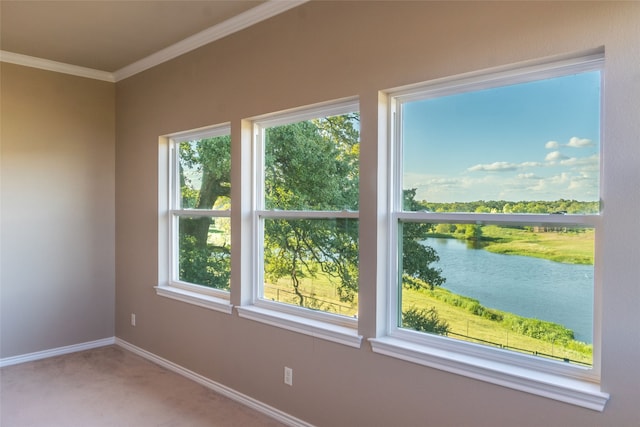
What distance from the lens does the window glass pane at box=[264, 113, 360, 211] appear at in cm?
251

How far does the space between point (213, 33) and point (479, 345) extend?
2.73 metres

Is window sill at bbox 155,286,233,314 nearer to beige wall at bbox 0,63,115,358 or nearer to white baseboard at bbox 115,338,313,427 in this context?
white baseboard at bbox 115,338,313,427

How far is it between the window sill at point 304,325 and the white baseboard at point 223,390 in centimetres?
56

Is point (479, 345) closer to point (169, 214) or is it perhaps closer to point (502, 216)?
point (502, 216)

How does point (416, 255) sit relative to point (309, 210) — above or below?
below

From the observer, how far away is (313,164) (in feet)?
8.96

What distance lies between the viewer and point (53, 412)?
2.87m

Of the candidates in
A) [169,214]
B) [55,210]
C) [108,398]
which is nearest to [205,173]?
[169,214]

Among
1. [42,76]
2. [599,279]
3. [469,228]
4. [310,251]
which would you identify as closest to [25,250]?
[42,76]

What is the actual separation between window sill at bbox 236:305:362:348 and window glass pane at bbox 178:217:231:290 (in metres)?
0.48

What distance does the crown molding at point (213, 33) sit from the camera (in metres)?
2.68

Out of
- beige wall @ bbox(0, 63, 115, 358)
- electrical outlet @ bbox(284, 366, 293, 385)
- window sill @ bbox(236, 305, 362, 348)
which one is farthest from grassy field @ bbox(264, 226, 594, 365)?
beige wall @ bbox(0, 63, 115, 358)

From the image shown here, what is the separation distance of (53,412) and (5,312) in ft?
Result: 4.57

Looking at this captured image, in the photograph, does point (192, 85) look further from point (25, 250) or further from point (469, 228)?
point (469, 228)
